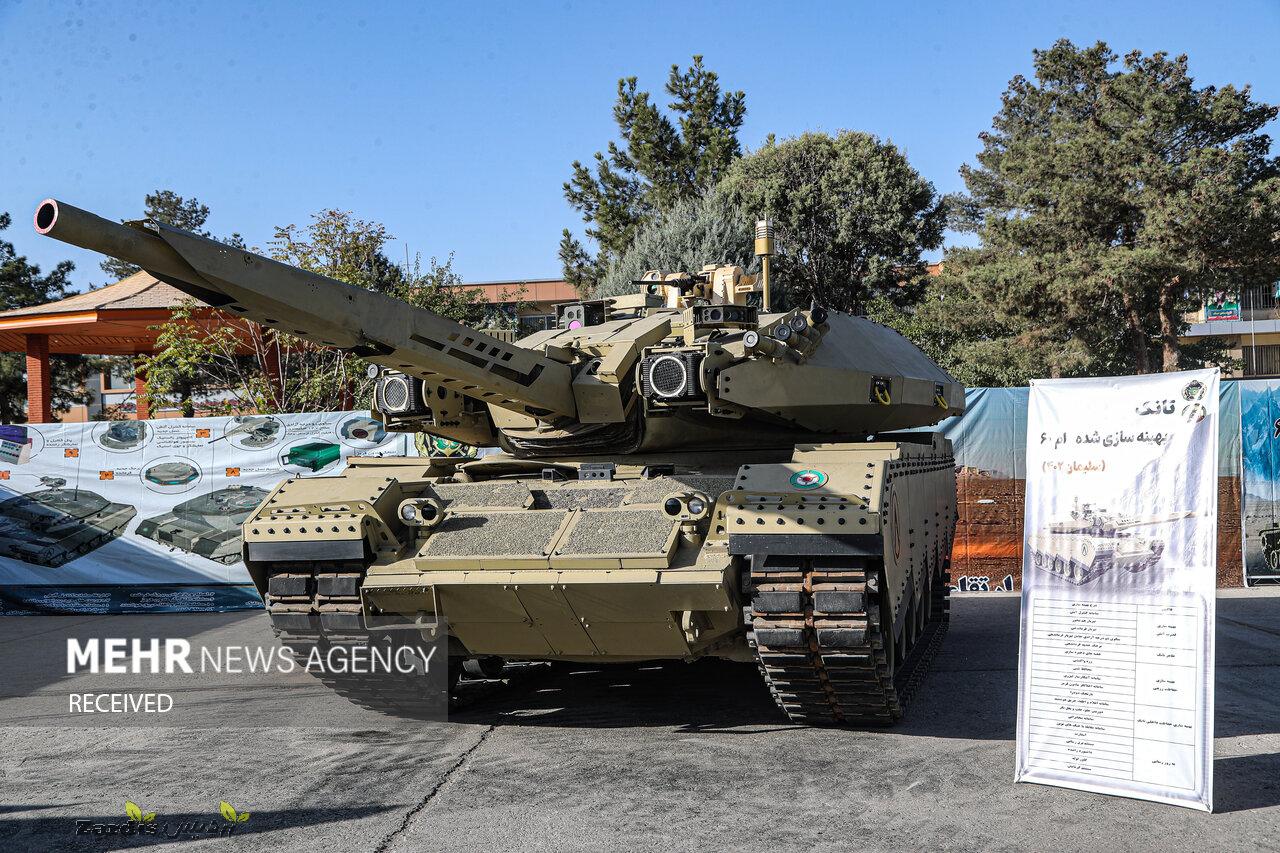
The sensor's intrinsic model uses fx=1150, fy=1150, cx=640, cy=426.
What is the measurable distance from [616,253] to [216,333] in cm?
1741

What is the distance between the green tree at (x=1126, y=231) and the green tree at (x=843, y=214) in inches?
111

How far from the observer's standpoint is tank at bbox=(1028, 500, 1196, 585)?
5.80m

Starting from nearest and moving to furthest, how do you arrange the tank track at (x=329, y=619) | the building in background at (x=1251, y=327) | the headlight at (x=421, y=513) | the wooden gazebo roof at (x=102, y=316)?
the tank track at (x=329, y=619) → the headlight at (x=421, y=513) → the wooden gazebo roof at (x=102, y=316) → the building in background at (x=1251, y=327)

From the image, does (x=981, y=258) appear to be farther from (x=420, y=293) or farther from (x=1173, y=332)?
(x=420, y=293)

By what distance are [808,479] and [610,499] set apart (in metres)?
1.40

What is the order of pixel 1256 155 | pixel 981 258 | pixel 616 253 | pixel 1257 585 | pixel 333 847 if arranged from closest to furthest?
pixel 333 847, pixel 1257 585, pixel 1256 155, pixel 981 258, pixel 616 253

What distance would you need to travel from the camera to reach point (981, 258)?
104ft

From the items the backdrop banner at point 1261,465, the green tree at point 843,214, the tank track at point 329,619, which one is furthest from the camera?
the green tree at point 843,214

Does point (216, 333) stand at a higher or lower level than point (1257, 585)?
higher

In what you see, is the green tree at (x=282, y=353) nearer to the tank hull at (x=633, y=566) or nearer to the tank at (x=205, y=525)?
the tank at (x=205, y=525)

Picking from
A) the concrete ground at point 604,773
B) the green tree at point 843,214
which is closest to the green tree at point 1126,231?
the green tree at point 843,214

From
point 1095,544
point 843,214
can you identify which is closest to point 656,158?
point 843,214

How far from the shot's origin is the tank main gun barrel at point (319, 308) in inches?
220

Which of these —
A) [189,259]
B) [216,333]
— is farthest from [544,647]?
[216,333]
